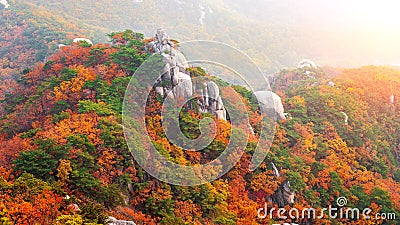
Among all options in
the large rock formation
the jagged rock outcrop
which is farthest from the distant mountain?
the jagged rock outcrop

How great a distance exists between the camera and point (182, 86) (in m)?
22.1

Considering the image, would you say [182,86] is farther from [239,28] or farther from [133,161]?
[239,28]

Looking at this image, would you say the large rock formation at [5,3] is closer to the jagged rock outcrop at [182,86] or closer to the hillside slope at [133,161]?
the hillside slope at [133,161]

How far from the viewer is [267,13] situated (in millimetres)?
109562

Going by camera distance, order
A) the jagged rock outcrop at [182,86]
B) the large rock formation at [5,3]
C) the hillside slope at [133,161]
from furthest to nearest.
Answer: the large rock formation at [5,3] < the jagged rock outcrop at [182,86] < the hillside slope at [133,161]

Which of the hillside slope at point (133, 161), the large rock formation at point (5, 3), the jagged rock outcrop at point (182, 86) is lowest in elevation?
the hillside slope at point (133, 161)

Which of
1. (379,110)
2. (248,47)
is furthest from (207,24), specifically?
(379,110)

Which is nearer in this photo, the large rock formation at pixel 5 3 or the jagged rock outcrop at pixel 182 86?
the jagged rock outcrop at pixel 182 86

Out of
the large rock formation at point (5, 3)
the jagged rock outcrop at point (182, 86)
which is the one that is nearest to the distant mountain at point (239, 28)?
the large rock formation at point (5, 3)

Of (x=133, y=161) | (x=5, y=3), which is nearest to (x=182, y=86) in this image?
(x=133, y=161)

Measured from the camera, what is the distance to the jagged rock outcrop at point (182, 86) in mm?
22016

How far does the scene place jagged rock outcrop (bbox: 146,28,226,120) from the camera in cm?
2202

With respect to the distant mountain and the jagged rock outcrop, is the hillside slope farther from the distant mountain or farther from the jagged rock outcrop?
the distant mountain

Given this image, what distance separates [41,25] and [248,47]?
43.0m
